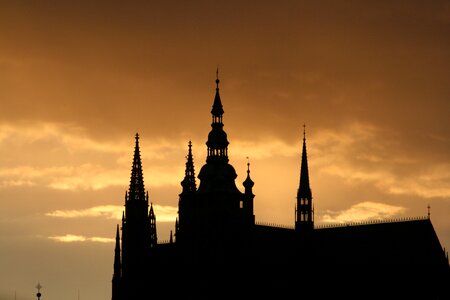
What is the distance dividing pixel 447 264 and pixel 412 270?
17.1ft

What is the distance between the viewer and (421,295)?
199875 mm

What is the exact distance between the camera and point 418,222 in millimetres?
199500

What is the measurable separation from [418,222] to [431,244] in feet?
11.6

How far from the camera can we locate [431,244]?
649 feet

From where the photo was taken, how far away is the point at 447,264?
646 ft

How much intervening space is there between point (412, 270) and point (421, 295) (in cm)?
341

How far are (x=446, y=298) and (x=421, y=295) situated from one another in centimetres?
417

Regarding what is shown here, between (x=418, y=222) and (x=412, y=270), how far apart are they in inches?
245

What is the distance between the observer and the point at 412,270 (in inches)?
7869

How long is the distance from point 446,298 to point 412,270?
6000 millimetres

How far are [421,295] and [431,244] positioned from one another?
7.08 m

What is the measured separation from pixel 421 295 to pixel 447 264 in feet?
19.6
